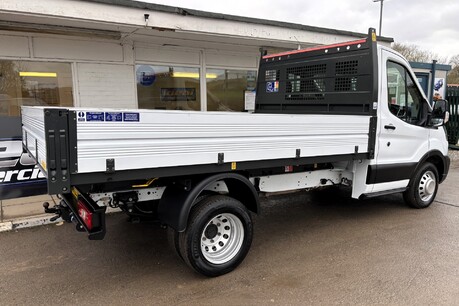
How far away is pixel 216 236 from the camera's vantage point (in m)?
3.68

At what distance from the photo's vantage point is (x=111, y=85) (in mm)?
7984

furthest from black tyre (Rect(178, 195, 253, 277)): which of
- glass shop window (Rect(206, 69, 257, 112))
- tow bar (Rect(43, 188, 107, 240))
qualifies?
glass shop window (Rect(206, 69, 257, 112))

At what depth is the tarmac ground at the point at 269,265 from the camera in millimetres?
3260

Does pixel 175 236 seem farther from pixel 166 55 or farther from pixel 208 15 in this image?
pixel 166 55

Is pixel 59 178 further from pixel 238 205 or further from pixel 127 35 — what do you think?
pixel 127 35

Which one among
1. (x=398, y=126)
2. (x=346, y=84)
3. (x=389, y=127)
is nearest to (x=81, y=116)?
(x=346, y=84)

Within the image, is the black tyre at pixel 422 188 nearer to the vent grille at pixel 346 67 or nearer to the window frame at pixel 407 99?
the window frame at pixel 407 99

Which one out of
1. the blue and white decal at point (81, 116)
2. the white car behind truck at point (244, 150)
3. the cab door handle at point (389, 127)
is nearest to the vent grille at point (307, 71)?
the white car behind truck at point (244, 150)

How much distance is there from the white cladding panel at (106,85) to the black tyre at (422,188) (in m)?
5.97

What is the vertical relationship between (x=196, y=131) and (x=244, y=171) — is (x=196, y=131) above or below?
above

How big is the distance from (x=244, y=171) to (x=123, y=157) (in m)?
1.46

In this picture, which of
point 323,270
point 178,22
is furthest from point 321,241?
point 178,22

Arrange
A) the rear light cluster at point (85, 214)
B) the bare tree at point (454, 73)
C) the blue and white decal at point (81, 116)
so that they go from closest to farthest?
the blue and white decal at point (81, 116)
the rear light cluster at point (85, 214)
the bare tree at point (454, 73)

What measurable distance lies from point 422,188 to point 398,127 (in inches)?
53.1
